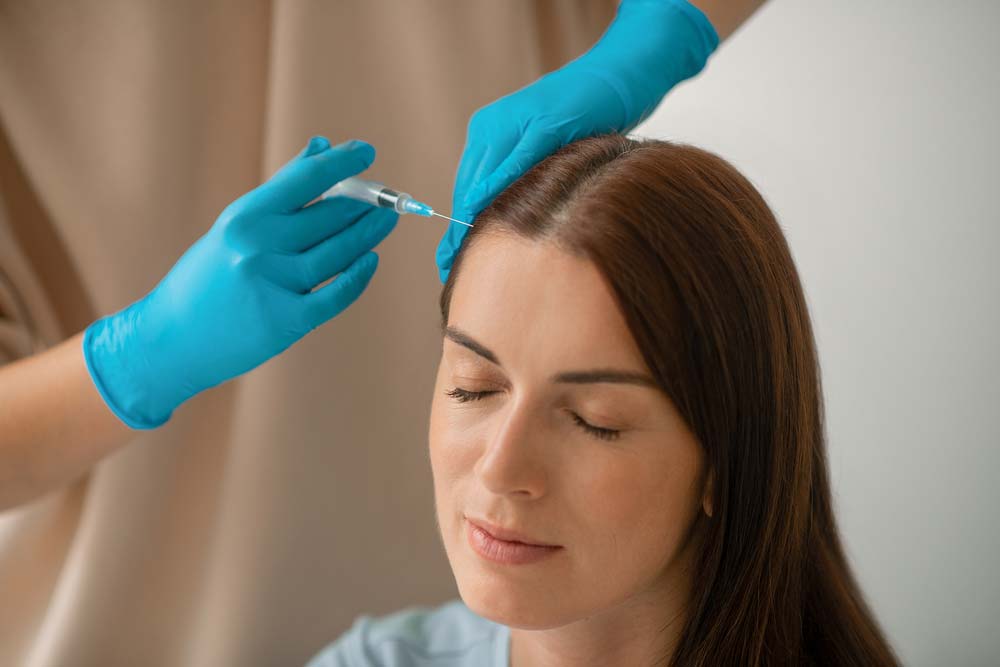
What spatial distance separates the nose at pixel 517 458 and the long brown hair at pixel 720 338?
0.53 ft

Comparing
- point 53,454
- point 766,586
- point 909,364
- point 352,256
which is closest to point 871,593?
point 909,364

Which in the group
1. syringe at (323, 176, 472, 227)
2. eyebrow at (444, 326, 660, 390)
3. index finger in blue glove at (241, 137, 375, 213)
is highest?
index finger in blue glove at (241, 137, 375, 213)

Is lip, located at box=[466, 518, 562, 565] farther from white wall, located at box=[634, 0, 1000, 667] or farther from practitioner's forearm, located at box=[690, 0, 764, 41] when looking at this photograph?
practitioner's forearm, located at box=[690, 0, 764, 41]

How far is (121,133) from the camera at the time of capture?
1.63m

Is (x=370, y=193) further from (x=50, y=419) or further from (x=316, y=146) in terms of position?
(x=50, y=419)

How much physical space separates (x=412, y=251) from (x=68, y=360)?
662mm

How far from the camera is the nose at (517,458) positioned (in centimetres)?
107

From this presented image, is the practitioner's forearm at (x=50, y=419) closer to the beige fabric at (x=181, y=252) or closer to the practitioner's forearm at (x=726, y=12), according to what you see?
the beige fabric at (x=181, y=252)

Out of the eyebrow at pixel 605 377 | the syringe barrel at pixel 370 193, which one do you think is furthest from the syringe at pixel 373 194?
the eyebrow at pixel 605 377

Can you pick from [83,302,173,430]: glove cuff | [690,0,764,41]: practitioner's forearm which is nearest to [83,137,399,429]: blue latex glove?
[83,302,173,430]: glove cuff

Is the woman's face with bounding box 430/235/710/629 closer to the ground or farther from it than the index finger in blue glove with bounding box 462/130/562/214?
closer to the ground

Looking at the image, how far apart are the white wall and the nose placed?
2.96 feet

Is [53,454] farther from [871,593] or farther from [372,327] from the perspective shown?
[871,593]

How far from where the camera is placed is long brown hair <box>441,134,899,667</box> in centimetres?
109
